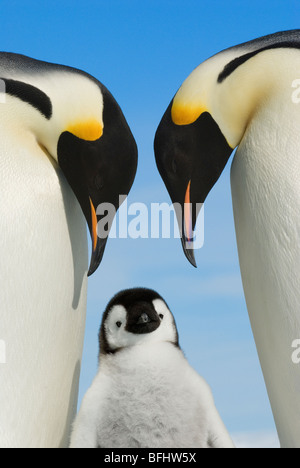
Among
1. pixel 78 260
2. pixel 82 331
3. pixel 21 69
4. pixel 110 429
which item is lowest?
pixel 110 429

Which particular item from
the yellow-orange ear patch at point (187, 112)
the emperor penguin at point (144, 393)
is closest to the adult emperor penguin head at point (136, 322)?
the emperor penguin at point (144, 393)

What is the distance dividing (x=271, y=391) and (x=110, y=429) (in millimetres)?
798

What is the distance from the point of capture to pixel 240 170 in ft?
9.75

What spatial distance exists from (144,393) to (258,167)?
98 cm

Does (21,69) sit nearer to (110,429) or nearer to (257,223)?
(257,223)

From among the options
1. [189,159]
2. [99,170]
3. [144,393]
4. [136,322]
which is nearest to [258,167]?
[189,159]

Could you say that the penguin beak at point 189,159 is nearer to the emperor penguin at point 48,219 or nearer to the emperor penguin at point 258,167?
the emperor penguin at point 258,167

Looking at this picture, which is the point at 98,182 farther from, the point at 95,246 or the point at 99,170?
the point at 95,246

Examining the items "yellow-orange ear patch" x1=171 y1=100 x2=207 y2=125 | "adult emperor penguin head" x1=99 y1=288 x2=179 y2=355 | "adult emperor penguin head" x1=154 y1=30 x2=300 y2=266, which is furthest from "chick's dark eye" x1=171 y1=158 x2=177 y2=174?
"adult emperor penguin head" x1=99 y1=288 x2=179 y2=355

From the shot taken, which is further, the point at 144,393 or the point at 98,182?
the point at 98,182

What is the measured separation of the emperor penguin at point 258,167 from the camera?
2779 millimetres

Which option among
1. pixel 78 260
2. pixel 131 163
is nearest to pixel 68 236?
pixel 78 260

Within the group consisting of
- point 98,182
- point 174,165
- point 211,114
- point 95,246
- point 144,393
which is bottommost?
point 144,393

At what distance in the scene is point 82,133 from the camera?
292 cm
